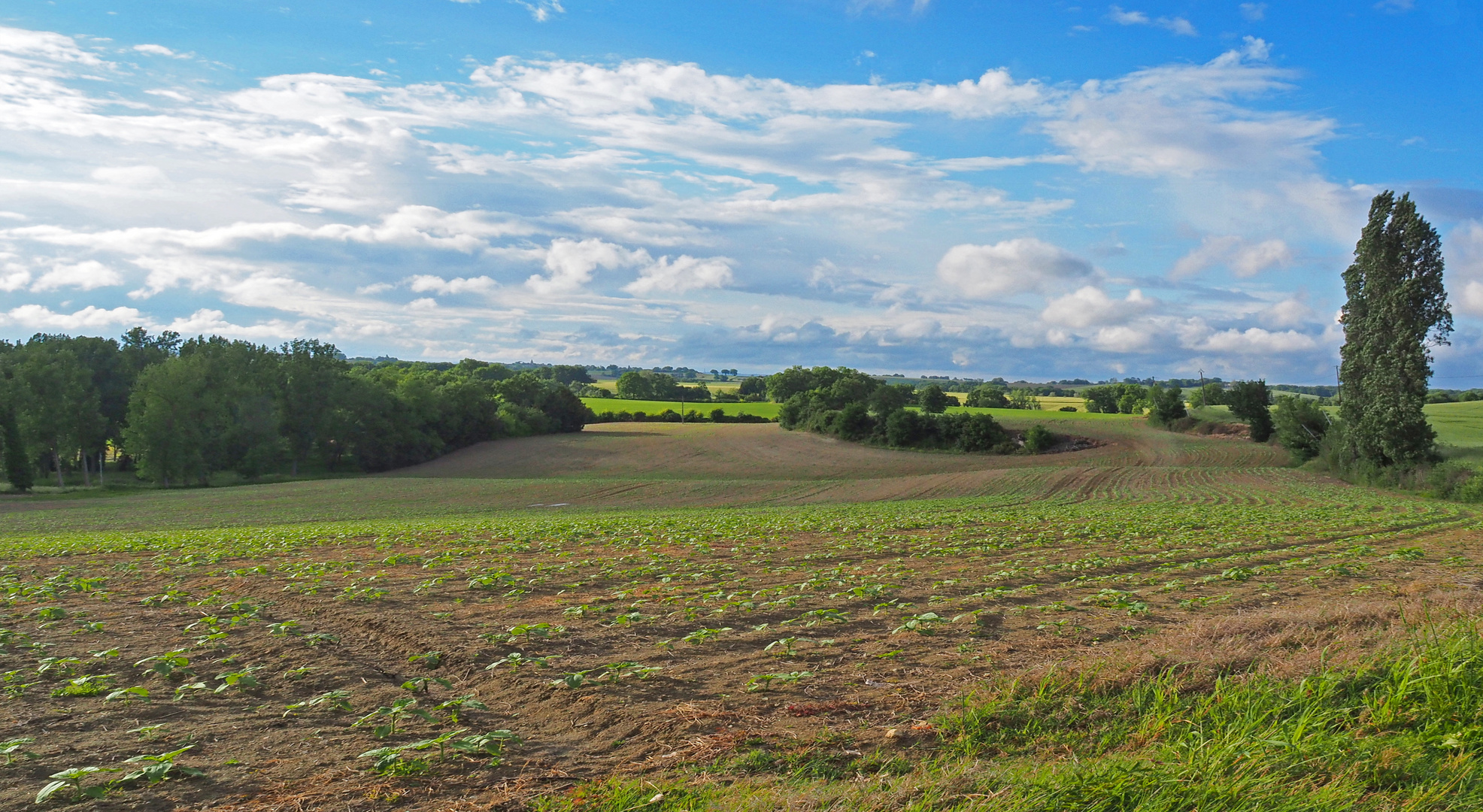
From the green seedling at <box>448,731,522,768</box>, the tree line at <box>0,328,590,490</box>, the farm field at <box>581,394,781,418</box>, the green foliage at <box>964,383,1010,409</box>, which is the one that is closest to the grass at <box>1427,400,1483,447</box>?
the green foliage at <box>964,383,1010,409</box>

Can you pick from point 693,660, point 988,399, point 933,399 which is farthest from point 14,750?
point 988,399

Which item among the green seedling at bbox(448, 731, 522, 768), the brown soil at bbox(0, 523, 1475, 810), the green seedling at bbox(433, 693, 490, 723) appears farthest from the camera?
the green seedling at bbox(433, 693, 490, 723)

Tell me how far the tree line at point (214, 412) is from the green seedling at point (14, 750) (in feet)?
244

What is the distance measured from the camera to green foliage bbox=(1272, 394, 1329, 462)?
61.9 meters

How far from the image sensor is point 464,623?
10.8 metres

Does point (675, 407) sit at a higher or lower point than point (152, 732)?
higher

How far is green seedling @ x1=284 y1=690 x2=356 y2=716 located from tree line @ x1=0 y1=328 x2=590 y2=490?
2941 inches

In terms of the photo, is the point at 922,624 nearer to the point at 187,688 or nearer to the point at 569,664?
the point at 569,664

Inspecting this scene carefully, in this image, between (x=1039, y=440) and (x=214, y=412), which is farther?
(x=1039, y=440)

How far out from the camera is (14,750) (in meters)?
5.85

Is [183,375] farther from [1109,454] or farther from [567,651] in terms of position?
[1109,454]

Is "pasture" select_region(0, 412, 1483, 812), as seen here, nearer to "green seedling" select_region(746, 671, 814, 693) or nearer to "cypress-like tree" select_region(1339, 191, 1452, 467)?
"green seedling" select_region(746, 671, 814, 693)

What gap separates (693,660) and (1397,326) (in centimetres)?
5173

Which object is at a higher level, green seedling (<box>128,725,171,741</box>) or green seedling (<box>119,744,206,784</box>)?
green seedling (<box>119,744,206,784</box>)
